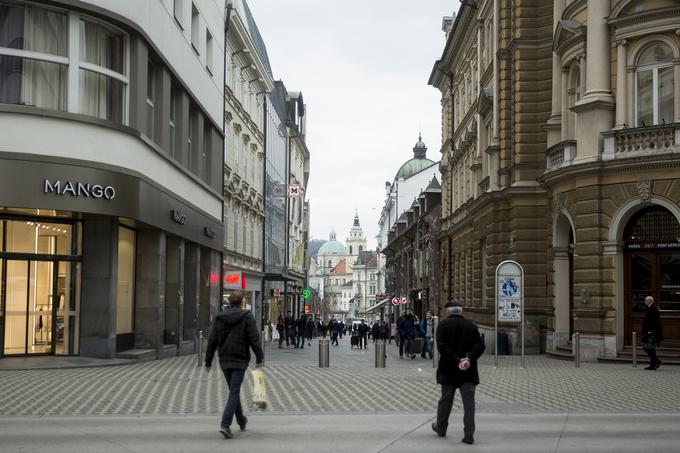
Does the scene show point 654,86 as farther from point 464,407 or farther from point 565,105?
point 464,407

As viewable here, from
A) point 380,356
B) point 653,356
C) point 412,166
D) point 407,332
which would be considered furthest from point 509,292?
point 412,166

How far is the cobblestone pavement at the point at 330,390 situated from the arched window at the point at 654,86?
6755 millimetres

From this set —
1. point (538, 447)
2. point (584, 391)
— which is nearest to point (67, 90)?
point (584, 391)

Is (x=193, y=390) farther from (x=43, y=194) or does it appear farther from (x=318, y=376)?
(x=43, y=194)

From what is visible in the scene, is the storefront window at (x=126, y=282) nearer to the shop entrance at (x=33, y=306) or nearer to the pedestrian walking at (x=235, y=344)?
the shop entrance at (x=33, y=306)

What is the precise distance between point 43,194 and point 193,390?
21.4 feet

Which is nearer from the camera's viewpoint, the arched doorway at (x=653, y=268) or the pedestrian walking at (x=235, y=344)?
the pedestrian walking at (x=235, y=344)

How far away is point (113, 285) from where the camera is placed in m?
22.8

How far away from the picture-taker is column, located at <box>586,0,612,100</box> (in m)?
26.1

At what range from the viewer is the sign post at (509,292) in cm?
2436

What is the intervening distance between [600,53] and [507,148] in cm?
856

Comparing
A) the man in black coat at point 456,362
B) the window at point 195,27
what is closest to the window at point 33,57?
the window at point 195,27

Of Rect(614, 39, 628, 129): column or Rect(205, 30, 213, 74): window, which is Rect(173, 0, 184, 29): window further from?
Rect(614, 39, 628, 129): column

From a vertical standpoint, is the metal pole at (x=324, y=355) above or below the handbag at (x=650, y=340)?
below
